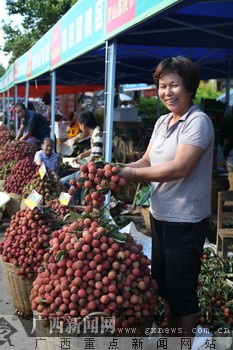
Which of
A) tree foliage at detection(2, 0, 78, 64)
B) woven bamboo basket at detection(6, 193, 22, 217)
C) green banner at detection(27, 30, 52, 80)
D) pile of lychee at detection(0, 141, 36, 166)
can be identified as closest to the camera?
woven bamboo basket at detection(6, 193, 22, 217)

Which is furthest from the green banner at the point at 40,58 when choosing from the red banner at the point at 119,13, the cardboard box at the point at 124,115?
the red banner at the point at 119,13

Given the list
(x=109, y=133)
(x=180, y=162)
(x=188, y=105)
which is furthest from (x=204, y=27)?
(x=180, y=162)

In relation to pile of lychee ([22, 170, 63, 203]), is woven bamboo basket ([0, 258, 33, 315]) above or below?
below

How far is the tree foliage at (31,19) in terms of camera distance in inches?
915

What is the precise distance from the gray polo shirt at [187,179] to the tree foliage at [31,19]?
19148mm

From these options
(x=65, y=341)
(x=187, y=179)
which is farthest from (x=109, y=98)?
(x=65, y=341)

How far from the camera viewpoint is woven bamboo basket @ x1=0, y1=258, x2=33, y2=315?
3692 millimetres

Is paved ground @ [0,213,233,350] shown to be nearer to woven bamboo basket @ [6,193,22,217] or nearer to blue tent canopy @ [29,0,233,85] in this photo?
blue tent canopy @ [29,0,233,85]

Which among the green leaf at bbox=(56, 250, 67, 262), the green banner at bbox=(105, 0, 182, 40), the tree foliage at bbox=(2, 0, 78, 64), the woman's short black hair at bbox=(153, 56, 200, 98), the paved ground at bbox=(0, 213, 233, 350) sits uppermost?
the tree foliage at bbox=(2, 0, 78, 64)

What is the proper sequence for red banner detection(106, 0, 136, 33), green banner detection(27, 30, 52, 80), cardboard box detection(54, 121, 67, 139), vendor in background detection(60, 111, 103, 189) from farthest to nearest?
1. cardboard box detection(54, 121, 67, 139)
2. green banner detection(27, 30, 52, 80)
3. vendor in background detection(60, 111, 103, 189)
4. red banner detection(106, 0, 136, 33)

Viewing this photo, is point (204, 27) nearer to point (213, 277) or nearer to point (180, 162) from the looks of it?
point (213, 277)

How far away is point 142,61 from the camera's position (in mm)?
9664

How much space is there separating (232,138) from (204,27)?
473 centimetres

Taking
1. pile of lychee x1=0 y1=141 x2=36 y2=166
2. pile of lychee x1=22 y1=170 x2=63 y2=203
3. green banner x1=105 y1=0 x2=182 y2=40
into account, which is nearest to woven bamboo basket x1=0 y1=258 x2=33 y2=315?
pile of lychee x1=22 y1=170 x2=63 y2=203
